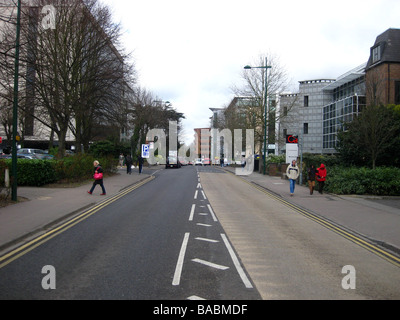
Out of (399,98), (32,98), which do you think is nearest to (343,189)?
(32,98)

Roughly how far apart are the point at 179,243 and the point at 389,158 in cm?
1712

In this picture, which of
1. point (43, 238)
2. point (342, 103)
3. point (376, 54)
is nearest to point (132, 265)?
point (43, 238)

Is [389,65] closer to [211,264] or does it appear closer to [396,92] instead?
[396,92]

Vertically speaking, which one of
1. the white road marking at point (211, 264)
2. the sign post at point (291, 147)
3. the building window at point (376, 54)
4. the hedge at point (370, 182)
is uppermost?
the building window at point (376, 54)

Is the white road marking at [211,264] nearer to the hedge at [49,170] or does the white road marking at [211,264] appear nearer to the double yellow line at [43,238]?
the double yellow line at [43,238]

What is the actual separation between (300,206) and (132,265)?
9.65 m

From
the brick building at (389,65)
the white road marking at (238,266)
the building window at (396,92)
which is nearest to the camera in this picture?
the white road marking at (238,266)

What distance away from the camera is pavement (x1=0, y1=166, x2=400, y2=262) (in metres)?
8.26

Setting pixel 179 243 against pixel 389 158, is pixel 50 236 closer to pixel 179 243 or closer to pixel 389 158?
pixel 179 243

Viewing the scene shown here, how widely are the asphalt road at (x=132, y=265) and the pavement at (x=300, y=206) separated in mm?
953

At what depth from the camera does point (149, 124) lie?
1903 inches

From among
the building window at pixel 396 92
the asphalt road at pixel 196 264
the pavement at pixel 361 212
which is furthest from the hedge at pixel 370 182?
the building window at pixel 396 92

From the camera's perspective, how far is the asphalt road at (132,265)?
4625 mm

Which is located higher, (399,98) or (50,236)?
Answer: (399,98)
